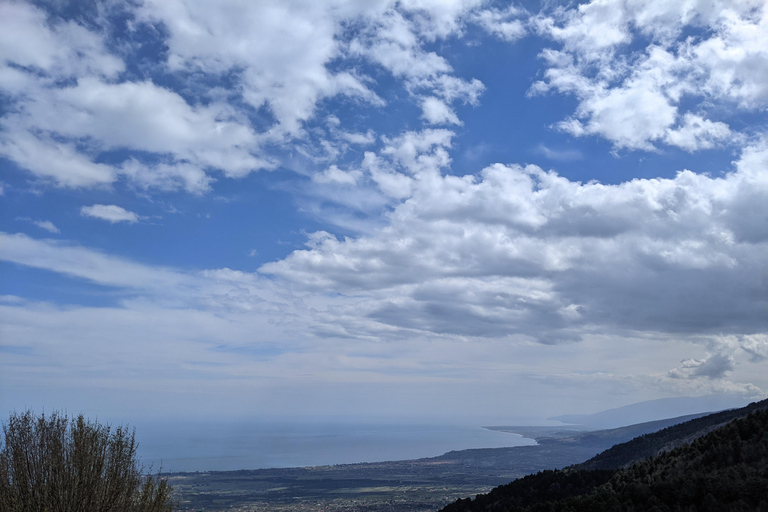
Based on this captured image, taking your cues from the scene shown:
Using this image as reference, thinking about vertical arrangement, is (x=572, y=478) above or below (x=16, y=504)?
below

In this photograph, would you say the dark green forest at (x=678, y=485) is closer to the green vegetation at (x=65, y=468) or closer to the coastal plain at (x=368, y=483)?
the green vegetation at (x=65, y=468)

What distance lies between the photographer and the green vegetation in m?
17.9

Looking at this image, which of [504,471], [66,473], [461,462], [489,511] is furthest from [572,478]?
[461,462]

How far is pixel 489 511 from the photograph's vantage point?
42.6 m

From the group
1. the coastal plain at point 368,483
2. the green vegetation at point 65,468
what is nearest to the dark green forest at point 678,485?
the green vegetation at point 65,468

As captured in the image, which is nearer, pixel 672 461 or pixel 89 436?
pixel 89 436

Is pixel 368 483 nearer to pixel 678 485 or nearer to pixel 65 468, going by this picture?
pixel 678 485

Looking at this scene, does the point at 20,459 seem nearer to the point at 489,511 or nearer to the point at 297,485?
the point at 489,511

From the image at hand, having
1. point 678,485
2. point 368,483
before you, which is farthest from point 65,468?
point 368,483

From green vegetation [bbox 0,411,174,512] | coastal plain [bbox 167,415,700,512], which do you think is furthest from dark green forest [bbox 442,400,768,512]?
coastal plain [bbox 167,415,700,512]

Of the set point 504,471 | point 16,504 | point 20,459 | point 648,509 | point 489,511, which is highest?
point 20,459

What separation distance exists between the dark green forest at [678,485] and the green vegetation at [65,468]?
22558 millimetres

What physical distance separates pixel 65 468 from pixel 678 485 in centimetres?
2774

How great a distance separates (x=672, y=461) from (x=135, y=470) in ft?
113
